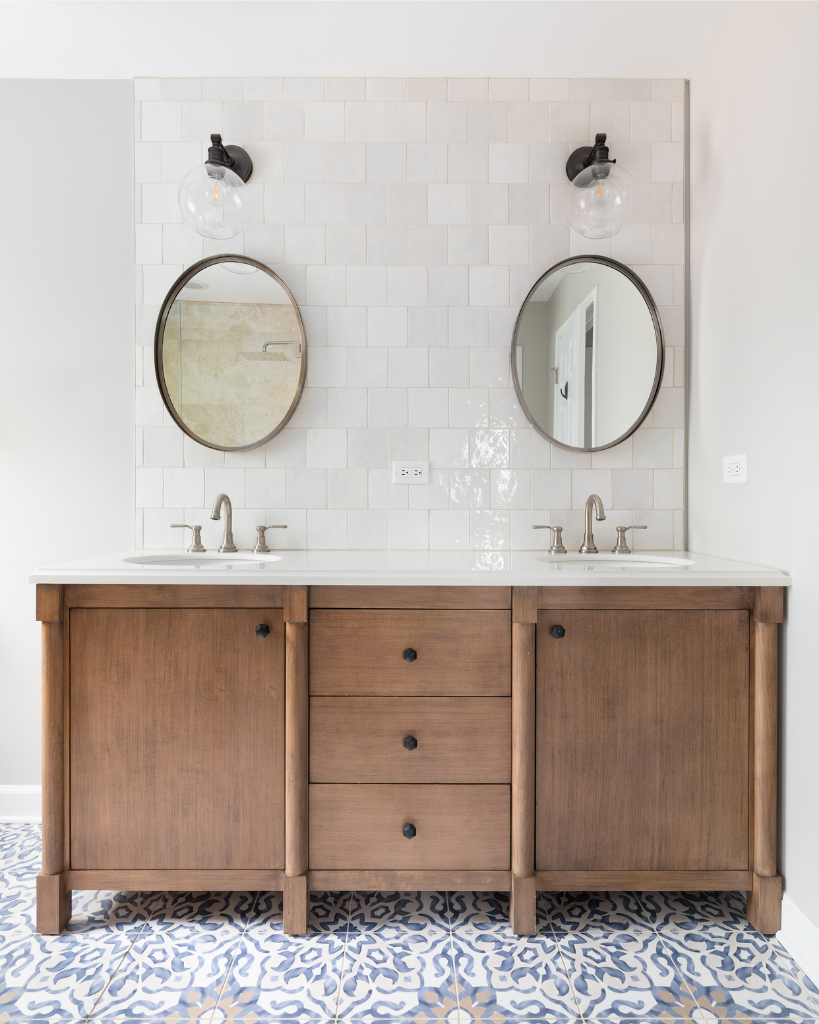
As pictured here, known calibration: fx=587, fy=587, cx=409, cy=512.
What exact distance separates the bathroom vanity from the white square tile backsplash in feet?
1.93

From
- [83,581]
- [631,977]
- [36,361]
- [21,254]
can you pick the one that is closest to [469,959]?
[631,977]

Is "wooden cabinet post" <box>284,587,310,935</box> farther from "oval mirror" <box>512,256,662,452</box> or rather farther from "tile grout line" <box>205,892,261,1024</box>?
"oval mirror" <box>512,256,662,452</box>

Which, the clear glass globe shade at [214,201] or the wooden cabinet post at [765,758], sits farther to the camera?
the clear glass globe shade at [214,201]

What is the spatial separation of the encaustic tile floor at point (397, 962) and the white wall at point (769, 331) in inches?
11.9

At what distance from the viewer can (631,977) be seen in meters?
1.38

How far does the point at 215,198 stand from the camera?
183 cm

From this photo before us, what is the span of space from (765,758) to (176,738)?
1506 mm

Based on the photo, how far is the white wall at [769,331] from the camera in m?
1.44

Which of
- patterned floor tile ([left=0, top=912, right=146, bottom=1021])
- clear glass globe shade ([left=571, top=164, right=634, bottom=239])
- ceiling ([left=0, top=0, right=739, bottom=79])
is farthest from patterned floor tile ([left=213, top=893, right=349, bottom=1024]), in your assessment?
ceiling ([left=0, top=0, right=739, bottom=79])

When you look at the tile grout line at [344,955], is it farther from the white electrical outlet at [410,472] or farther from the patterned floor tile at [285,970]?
the white electrical outlet at [410,472]

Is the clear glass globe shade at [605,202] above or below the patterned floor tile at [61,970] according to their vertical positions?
above

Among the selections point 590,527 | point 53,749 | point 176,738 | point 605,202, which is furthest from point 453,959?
point 605,202

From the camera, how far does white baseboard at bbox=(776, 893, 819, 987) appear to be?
4.54ft

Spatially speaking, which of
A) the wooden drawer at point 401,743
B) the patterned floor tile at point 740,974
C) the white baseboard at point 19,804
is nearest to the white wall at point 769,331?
the patterned floor tile at point 740,974
